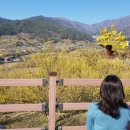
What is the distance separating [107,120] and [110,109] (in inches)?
5.1

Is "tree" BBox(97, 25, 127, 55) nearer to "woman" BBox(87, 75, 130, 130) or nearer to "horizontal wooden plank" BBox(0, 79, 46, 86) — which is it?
"horizontal wooden plank" BBox(0, 79, 46, 86)

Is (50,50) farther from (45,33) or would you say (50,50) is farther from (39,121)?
(45,33)

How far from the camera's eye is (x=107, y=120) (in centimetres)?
459

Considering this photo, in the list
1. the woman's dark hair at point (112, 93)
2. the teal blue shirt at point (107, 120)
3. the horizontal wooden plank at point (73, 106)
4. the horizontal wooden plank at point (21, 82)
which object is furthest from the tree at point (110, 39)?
the woman's dark hair at point (112, 93)

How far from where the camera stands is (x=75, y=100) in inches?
362

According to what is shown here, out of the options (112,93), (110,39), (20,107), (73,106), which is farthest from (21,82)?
(110,39)

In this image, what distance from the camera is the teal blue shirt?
4582mm

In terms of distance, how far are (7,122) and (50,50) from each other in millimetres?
2420

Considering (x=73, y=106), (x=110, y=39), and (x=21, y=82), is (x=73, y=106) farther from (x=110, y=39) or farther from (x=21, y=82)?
(x=110, y=39)

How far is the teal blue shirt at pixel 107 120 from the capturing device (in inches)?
180

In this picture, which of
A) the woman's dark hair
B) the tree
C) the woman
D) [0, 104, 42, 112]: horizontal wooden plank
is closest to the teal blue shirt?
the woman

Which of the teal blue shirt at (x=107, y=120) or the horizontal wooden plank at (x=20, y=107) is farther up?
the teal blue shirt at (x=107, y=120)

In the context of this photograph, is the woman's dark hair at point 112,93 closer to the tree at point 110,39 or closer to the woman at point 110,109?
the woman at point 110,109

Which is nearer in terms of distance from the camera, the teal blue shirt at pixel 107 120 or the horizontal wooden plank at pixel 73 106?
the teal blue shirt at pixel 107 120
